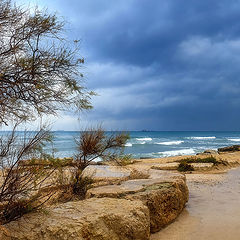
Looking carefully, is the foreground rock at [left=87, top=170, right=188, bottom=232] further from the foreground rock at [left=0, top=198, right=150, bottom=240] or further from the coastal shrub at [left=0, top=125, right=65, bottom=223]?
the coastal shrub at [left=0, top=125, right=65, bottom=223]

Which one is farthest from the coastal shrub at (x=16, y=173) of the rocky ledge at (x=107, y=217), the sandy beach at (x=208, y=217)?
the sandy beach at (x=208, y=217)

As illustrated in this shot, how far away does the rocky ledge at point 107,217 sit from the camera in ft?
10.5

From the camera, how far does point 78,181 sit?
22.4 ft

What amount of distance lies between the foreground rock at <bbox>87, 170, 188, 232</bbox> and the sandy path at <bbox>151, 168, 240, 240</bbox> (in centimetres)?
18

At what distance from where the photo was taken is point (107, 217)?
12.2 ft

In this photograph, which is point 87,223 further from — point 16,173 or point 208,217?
point 208,217

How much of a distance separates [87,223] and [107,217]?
373mm

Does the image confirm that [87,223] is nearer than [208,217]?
Yes

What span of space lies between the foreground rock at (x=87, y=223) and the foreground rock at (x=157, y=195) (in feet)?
1.84

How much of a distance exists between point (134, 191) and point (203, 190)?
10.8 ft

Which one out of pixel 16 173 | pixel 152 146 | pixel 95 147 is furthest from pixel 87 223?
pixel 152 146

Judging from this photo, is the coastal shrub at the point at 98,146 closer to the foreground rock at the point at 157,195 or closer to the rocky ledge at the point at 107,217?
the foreground rock at the point at 157,195

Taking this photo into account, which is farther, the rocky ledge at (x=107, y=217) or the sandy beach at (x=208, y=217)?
the sandy beach at (x=208, y=217)

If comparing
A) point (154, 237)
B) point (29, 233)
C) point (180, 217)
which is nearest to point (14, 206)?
point (29, 233)
